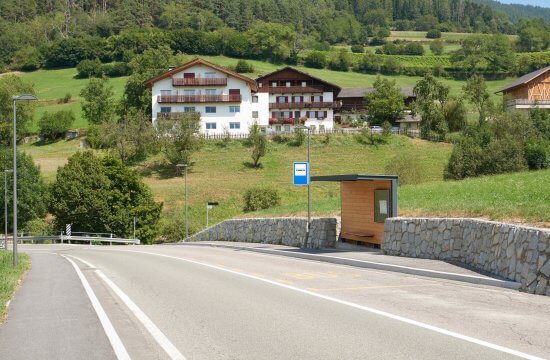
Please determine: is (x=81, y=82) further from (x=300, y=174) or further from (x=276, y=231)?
(x=300, y=174)

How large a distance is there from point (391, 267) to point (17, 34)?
175066mm

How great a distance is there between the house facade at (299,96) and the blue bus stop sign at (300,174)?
76.6 meters

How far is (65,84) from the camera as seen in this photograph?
5669 inches

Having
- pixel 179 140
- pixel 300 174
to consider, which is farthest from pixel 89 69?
pixel 300 174

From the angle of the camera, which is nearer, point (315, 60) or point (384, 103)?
point (384, 103)

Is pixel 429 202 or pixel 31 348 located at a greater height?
pixel 429 202

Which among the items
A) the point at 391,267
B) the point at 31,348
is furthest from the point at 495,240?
the point at 31,348

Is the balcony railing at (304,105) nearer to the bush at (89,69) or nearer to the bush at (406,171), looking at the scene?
the bush at (406,171)

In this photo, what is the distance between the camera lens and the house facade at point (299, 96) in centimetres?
→ 10625

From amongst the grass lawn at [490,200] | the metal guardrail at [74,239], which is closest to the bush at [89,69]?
the metal guardrail at [74,239]

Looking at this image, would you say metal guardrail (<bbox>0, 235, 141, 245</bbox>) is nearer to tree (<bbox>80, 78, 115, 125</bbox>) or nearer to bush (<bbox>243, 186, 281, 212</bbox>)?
bush (<bbox>243, 186, 281, 212</bbox>)

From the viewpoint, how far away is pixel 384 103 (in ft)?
332

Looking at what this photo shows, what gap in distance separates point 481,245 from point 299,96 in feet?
305

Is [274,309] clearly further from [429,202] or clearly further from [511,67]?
[511,67]
